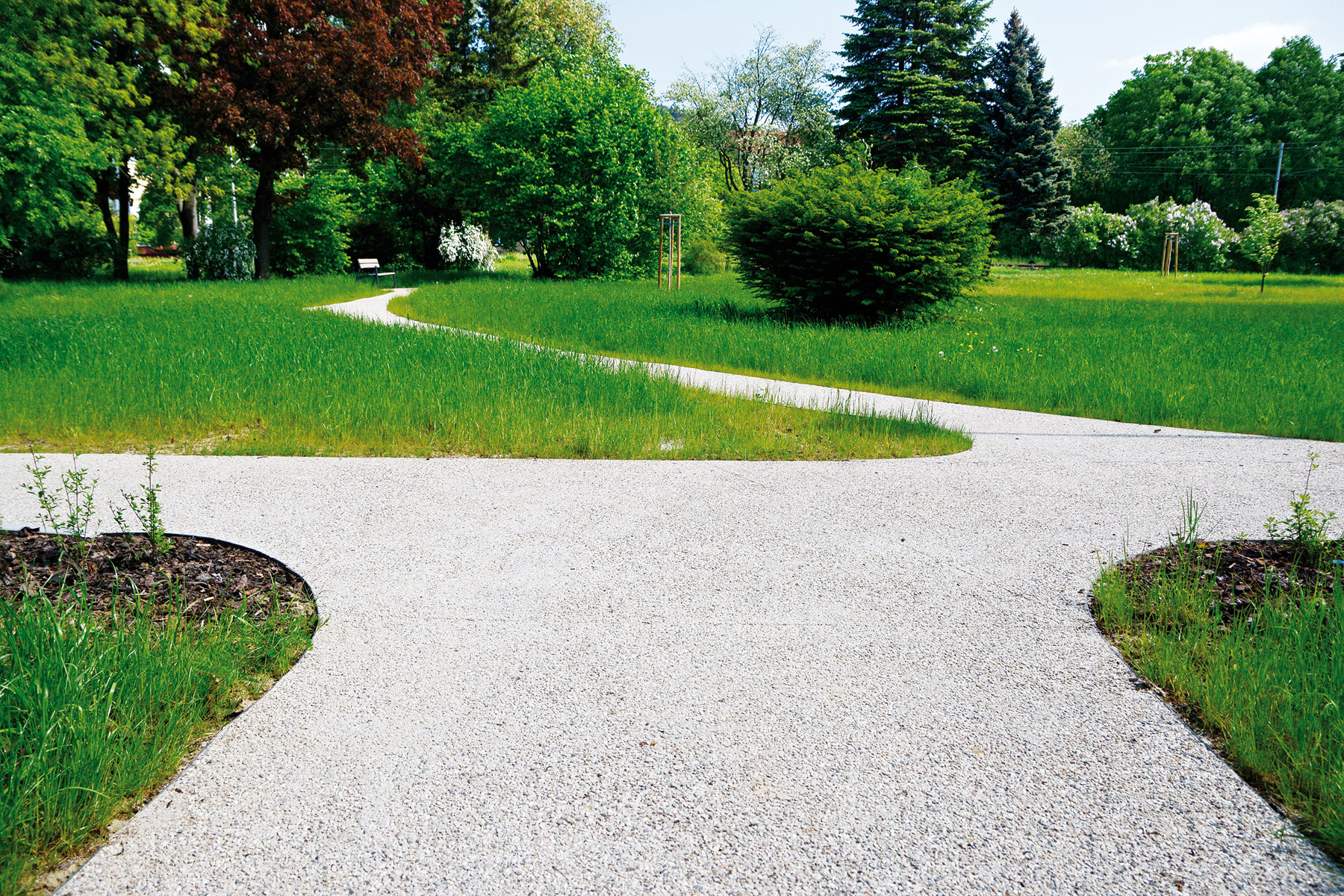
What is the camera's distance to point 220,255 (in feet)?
80.8

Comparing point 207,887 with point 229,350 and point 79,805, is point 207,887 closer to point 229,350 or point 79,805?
point 79,805

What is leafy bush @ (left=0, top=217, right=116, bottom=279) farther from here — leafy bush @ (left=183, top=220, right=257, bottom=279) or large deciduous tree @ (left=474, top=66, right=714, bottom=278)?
large deciduous tree @ (left=474, top=66, right=714, bottom=278)

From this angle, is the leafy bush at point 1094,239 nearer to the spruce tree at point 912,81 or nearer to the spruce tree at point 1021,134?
the spruce tree at point 1021,134

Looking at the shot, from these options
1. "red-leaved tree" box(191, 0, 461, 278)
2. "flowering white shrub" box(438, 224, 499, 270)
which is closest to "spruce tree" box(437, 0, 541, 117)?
"flowering white shrub" box(438, 224, 499, 270)

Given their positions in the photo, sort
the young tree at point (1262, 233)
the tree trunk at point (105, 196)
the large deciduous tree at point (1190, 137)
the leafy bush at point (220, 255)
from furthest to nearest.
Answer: the large deciduous tree at point (1190, 137), the young tree at point (1262, 233), the leafy bush at point (220, 255), the tree trunk at point (105, 196)

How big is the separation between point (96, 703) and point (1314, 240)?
49115 mm

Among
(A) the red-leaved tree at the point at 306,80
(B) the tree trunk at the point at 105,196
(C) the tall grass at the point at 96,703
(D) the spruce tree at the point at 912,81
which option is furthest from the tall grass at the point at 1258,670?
(D) the spruce tree at the point at 912,81

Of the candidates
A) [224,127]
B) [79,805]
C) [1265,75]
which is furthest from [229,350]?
[1265,75]

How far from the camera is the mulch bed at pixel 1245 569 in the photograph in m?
3.54

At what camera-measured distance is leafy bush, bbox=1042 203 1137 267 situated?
1695 inches

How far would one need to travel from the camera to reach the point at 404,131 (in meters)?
24.6

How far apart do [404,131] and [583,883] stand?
85.2ft

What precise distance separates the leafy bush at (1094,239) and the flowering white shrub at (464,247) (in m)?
30.1

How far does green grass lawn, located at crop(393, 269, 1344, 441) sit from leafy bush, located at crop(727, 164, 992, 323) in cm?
77
